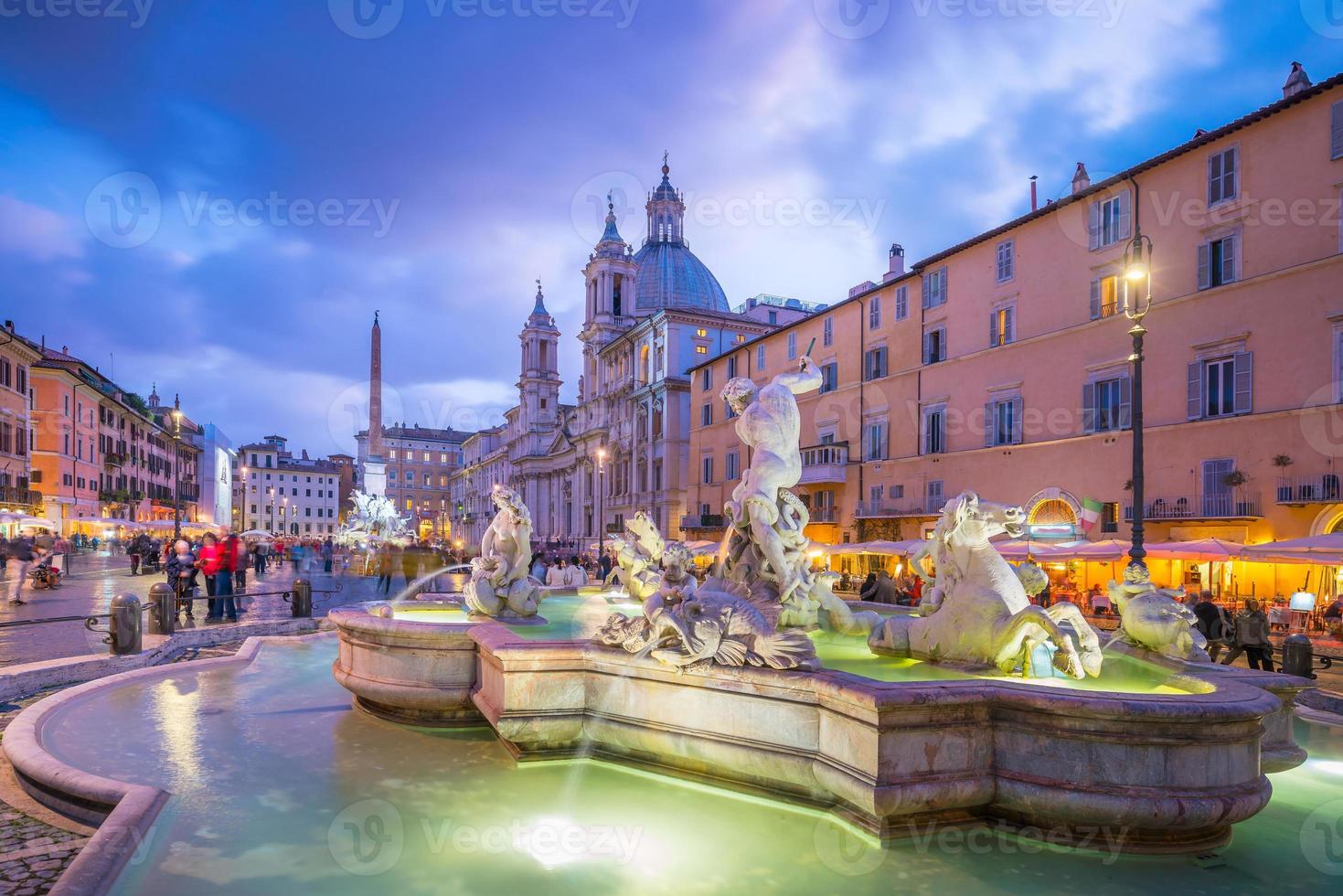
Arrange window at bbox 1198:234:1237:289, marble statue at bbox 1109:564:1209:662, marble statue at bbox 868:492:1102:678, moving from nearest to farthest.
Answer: marble statue at bbox 868:492:1102:678
marble statue at bbox 1109:564:1209:662
window at bbox 1198:234:1237:289

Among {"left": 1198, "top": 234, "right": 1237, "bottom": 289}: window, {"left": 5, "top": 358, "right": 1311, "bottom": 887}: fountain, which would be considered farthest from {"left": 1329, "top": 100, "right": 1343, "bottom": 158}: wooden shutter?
{"left": 5, "top": 358, "right": 1311, "bottom": 887}: fountain

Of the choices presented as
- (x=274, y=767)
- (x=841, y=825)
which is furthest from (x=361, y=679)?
(x=841, y=825)

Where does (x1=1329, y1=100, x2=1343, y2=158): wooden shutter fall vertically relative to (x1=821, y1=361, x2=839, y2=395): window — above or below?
above

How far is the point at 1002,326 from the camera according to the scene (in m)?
27.7

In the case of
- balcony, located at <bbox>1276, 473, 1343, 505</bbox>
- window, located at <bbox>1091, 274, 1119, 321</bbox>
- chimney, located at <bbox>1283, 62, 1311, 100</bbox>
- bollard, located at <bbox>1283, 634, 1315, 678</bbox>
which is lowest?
bollard, located at <bbox>1283, 634, 1315, 678</bbox>

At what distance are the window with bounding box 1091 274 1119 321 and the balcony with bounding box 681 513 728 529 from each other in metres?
22.6

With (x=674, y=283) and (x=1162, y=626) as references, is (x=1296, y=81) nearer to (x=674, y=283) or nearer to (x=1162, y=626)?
(x=1162, y=626)

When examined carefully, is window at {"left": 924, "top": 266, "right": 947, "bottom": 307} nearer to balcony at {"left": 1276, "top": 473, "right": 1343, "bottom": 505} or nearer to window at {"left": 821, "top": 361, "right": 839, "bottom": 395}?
window at {"left": 821, "top": 361, "right": 839, "bottom": 395}

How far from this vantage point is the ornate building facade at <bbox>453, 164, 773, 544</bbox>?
57188 millimetres

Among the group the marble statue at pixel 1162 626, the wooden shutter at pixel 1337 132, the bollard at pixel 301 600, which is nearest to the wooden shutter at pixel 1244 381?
the wooden shutter at pixel 1337 132

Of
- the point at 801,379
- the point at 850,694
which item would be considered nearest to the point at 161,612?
the point at 801,379

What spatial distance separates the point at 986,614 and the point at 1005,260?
2529 cm

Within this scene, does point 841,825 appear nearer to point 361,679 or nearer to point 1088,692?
point 1088,692

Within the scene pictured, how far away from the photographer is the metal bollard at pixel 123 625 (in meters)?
9.86
